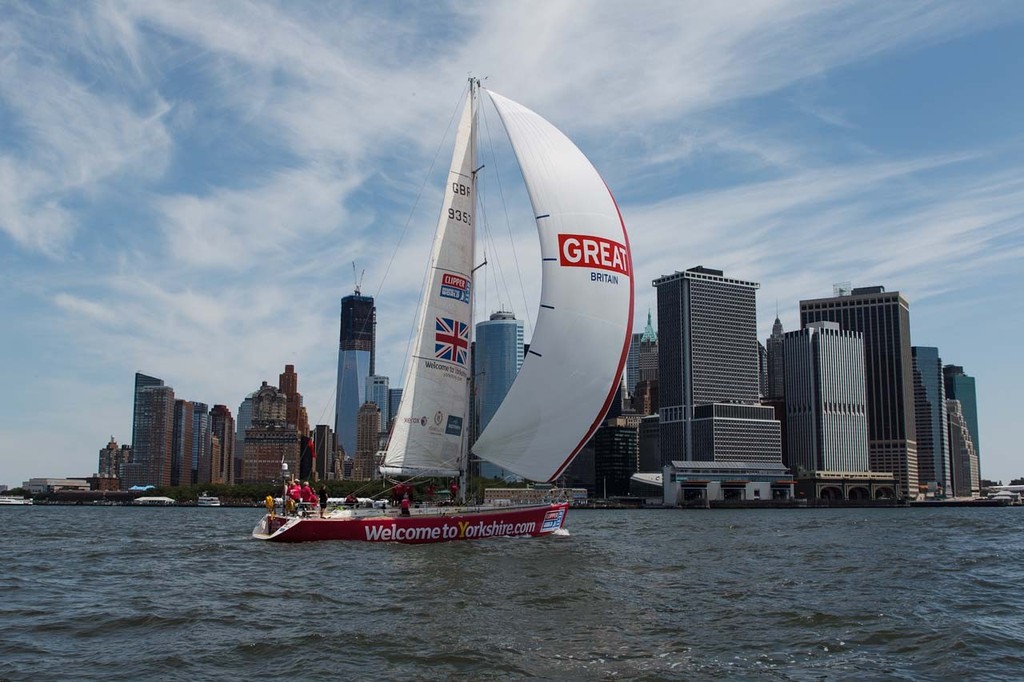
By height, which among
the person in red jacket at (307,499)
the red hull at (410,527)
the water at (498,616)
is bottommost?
the water at (498,616)

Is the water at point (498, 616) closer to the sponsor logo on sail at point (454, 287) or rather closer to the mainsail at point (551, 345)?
the mainsail at point (551, 345)

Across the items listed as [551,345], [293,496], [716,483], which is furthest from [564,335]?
[716,483]

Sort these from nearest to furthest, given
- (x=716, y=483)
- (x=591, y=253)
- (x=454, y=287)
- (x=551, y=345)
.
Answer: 1. (x=551, y=345)
2. (x=591, y=253)
3. (x=454, y=287)
4. (x=716, y=483)

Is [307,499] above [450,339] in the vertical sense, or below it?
below

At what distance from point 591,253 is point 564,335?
2802 mm

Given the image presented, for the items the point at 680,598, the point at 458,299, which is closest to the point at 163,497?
the point at 458,299

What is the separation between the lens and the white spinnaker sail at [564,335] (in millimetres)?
30406

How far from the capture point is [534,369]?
1197 inches

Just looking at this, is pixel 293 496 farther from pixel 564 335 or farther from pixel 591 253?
pixel 591 253

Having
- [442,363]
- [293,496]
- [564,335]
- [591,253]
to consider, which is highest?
[591,253]

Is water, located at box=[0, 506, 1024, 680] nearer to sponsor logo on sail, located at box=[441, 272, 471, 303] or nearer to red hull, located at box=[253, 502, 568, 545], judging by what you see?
red hull, located at box=[253, 502, 568, 545]

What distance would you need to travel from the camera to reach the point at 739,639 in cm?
1605

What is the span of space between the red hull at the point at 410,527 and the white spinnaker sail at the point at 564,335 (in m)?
2.30

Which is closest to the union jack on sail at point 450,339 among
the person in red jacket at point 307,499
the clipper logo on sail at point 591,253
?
the clipper logo on sail at point 591,253
